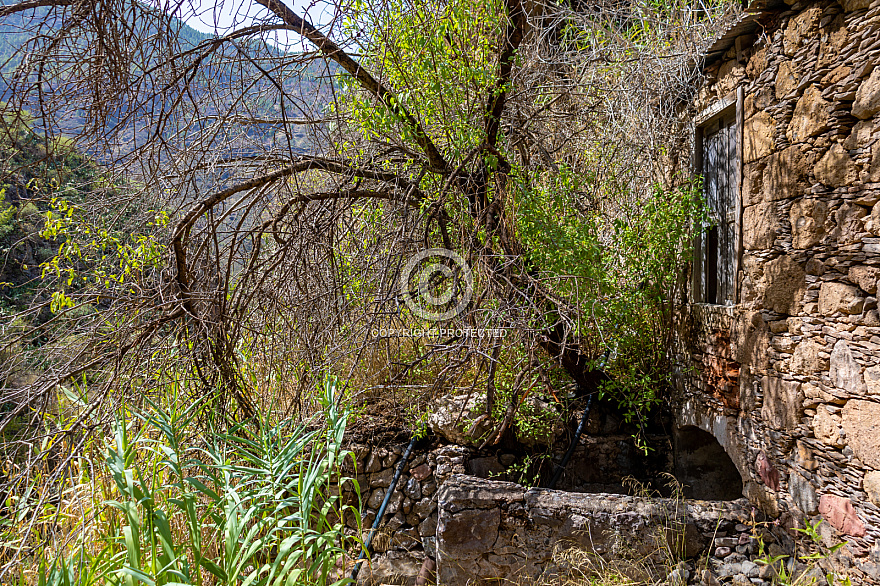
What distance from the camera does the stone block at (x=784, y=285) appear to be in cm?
335

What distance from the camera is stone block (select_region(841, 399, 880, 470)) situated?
9.18 feet

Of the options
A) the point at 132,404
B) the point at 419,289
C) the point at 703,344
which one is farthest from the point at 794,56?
the point at 132,404

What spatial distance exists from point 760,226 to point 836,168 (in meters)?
0.60

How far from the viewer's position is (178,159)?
3723mm

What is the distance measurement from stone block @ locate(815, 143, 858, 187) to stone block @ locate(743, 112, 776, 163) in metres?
0.42

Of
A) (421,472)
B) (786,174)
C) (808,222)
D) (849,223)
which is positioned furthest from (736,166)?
(421,472)

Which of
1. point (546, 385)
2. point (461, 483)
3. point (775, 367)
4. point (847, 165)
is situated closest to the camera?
point (847, 165)

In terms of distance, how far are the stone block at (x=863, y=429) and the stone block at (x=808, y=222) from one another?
95 cm

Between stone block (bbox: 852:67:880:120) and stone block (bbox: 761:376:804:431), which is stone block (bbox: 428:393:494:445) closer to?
stone block (bbox: 761:376:804:431)

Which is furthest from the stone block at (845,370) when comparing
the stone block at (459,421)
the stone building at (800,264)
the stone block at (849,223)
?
the stone block at (459,421)

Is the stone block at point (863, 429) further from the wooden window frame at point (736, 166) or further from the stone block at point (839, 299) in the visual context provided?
the wooden window frame at point (736, 166)

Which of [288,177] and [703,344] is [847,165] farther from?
[288,177]

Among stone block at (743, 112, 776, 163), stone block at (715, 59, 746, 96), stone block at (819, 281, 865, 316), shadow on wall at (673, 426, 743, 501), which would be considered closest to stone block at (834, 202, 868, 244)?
stone block at (819, 281, 865, 316)

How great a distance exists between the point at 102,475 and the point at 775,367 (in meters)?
4.23
